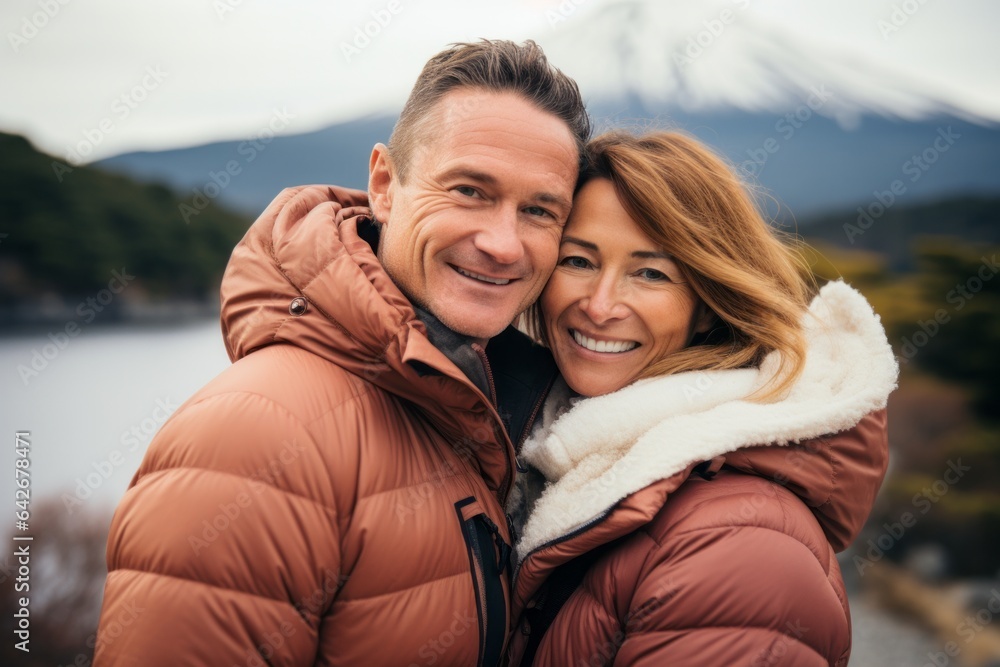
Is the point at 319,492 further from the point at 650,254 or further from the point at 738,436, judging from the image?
the point at 650,254

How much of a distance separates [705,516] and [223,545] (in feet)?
3.84

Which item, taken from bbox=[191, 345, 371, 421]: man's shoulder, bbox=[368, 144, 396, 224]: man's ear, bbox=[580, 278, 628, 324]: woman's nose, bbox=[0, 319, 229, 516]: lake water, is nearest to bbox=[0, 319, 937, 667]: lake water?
bbox=[0, 319, 229, 516]: lake water

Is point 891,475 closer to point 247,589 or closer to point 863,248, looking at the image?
point 863,248

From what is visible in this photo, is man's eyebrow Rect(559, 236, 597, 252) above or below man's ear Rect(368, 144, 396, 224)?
below

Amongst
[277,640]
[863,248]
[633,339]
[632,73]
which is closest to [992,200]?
[863,248]

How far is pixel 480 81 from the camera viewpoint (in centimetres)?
213

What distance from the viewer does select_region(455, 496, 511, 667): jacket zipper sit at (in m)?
1.81

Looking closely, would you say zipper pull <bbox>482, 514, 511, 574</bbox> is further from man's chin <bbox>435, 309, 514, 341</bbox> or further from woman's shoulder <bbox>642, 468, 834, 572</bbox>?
man's chin <bbox>435, 309, 514, 341</bbox>

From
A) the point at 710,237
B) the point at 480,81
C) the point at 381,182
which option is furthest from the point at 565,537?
the point at 480,81

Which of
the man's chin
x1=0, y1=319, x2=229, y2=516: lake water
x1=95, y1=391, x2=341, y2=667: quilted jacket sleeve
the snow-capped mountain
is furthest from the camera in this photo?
the snow-capped mountain

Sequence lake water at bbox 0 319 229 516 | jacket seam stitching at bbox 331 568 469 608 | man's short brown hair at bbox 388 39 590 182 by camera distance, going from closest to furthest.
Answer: jacket seam stitching at bbox 331 568 469 608
man's short brown hair at bbox 388 39 590 182
lake water at bbox 0 319 229 516

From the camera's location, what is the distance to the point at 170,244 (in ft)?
24.6

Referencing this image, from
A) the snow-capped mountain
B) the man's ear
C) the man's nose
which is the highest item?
the man's ear

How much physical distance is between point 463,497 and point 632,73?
3008 cm
